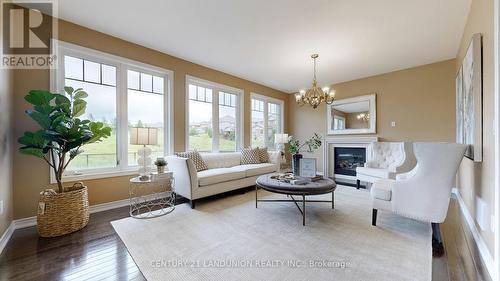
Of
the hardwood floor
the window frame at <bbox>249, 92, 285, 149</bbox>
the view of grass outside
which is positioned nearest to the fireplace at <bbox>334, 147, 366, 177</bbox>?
the window frame at <bbox>249, 92, 285, 149</bbox>

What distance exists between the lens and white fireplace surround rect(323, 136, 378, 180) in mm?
5004

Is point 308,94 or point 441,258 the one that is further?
point 308,94

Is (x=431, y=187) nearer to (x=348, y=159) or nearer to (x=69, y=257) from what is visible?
(x=348, y=159)

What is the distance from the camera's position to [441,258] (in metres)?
1.84

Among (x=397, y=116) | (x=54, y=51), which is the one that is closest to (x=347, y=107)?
(x=397, y=116)

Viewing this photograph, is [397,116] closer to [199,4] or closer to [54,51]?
[199,4]

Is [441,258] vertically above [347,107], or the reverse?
[347,107]

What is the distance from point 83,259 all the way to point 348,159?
5530 millimetres

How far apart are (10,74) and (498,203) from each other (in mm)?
4839

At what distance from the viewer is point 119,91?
330 centimetres

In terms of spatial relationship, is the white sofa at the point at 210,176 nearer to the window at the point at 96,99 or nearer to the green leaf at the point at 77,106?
the window at the point at 96,99

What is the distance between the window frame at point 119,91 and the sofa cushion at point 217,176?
102 centimetres

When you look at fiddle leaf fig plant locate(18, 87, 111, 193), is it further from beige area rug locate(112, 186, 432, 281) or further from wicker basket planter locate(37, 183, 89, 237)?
beige area rug locate(112, 186, 432, 281)

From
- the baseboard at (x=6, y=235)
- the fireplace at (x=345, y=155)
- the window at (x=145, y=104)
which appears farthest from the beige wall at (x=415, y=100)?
the baseboard at (x=6, y=235)
